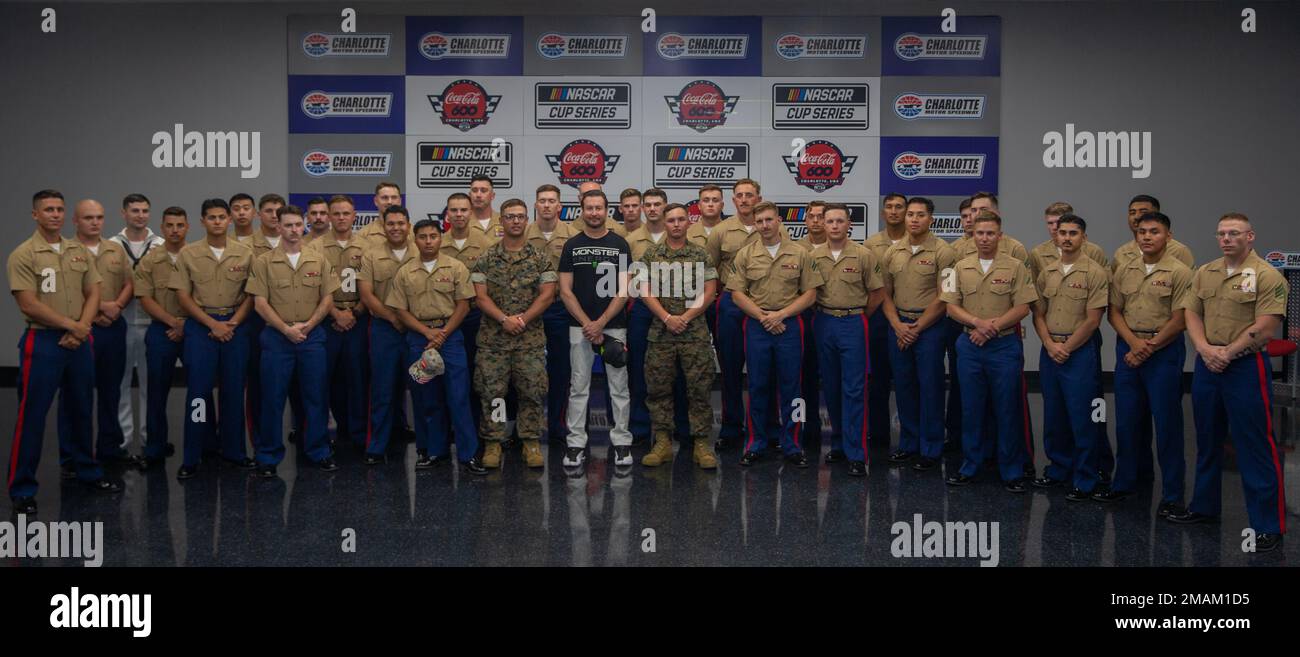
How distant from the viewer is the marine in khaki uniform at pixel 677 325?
5.70 m

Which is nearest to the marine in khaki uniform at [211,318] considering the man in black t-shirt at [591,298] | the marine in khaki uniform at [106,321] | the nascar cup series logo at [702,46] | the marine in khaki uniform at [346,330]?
the marine in khaki uniform at [106,321]

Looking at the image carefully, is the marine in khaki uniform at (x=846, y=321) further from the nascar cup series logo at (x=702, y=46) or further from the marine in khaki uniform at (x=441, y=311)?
the nascar cup series logo at (x=702, y=46)

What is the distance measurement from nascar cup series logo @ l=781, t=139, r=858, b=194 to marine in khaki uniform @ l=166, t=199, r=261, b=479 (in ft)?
16.1

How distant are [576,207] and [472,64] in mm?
1543

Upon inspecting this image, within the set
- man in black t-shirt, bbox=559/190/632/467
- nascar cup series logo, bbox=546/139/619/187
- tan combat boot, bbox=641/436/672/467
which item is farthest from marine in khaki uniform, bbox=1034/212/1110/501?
nascar cup series logo, bbox=546/139/619/187

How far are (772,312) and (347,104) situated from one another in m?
4.93

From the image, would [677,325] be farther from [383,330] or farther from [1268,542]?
[1268,542]

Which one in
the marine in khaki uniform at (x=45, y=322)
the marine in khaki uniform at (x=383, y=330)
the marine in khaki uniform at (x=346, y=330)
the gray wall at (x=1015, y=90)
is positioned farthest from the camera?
the gray wall at (x=1015, y=90)

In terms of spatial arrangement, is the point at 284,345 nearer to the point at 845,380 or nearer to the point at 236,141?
the point at 845,380

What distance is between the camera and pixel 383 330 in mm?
5918

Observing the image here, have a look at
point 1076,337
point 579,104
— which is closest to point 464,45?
point 579,104

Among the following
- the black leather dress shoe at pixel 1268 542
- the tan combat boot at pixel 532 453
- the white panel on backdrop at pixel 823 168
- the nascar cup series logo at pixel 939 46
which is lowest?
the black leather dress shoe at pixel 1268 542

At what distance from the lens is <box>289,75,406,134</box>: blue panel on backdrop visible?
884 centimetres

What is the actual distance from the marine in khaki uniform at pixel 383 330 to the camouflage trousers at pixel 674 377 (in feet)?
4.92
